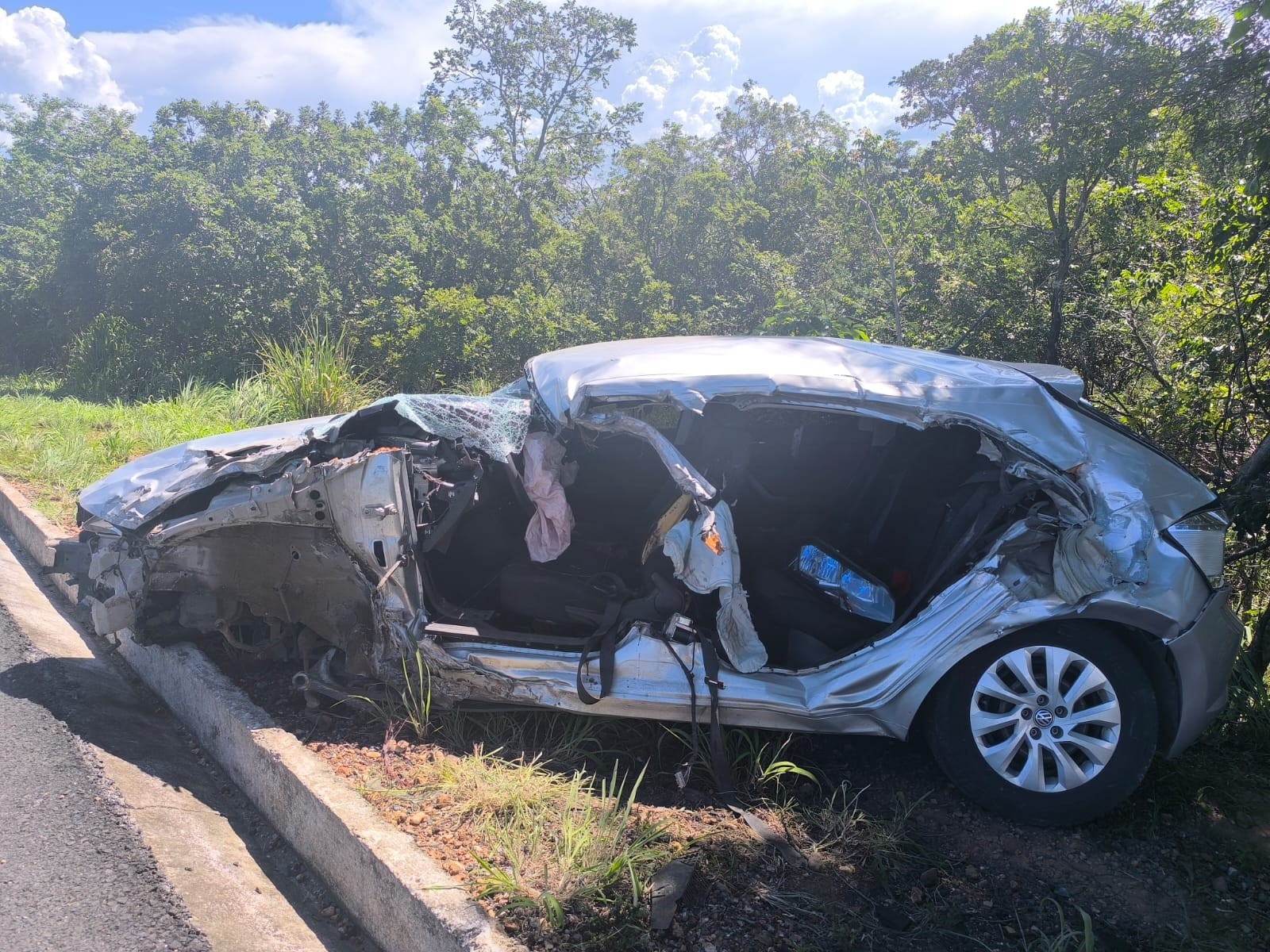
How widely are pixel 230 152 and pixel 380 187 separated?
108 inches

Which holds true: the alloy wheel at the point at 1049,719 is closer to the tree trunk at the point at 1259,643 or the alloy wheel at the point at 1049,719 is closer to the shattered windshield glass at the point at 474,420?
the tree trunk at the point at 1259,643

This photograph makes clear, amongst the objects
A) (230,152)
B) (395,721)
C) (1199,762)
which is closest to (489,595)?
(395,721)

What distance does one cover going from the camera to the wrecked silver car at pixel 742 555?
3.21 meters

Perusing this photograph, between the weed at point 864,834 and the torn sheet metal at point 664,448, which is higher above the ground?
the torn sheet metal at point 664,448

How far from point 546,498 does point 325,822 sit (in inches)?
59.4

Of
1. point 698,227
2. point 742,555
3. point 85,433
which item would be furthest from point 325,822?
point 698,227

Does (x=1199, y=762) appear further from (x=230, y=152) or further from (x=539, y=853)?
(x=230, y=152)

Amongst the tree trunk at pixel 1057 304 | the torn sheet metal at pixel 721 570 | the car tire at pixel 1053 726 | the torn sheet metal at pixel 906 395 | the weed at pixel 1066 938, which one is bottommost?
the weed at pixel 1066 938

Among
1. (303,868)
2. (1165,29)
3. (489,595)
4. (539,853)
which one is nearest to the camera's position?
(539,853)

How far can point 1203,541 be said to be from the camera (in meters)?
3.25

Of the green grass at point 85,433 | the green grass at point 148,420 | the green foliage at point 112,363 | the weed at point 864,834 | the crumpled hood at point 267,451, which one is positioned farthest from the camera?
the green foliage at point 112,363

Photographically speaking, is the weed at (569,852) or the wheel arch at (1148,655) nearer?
the weed at (569,852)

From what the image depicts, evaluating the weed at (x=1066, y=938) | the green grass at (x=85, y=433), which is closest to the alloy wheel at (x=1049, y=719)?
the weed at (x=1066, y=938)

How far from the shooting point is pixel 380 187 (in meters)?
15.4
